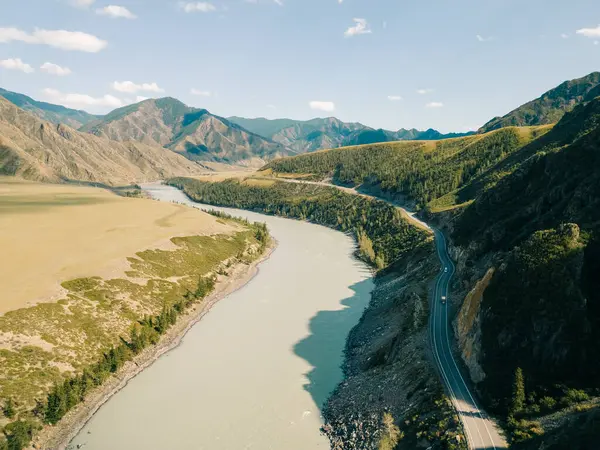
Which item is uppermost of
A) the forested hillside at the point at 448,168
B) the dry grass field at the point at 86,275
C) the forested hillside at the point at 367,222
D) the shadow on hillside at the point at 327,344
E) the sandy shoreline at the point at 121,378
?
the forested hillside at the point at 448,168

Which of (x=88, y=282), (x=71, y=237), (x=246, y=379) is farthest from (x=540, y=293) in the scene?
(x=71, y=237)

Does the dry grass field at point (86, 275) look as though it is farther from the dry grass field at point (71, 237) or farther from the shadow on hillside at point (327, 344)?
the shadow on hillside at point (327, 344)

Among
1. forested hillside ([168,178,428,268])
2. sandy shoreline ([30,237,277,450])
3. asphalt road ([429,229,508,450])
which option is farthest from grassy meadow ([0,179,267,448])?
asphalt road ([429,229,508,450])

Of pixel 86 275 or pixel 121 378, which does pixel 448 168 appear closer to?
pixel 86 275

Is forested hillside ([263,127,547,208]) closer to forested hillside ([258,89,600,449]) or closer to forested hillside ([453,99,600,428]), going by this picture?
forested hillside ([258,89,600,449])

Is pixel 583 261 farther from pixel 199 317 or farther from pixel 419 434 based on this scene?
pixel 199 317

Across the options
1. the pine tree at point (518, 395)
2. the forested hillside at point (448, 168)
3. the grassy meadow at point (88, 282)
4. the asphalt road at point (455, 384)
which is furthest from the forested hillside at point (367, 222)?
the pine tree at point (518, 395)
